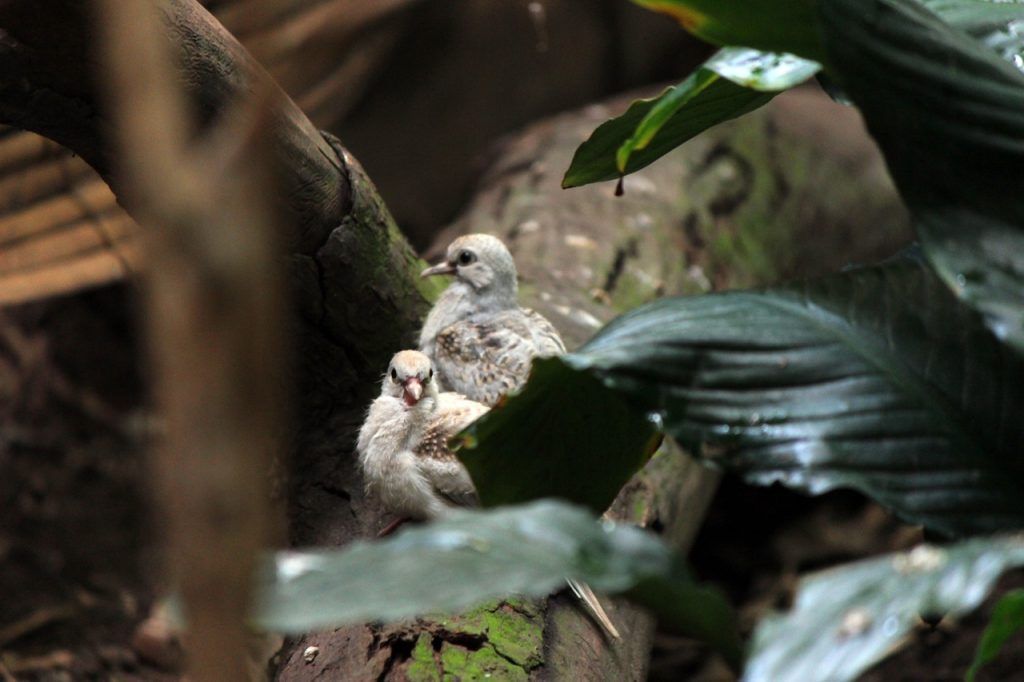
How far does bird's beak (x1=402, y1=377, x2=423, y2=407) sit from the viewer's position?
305cm

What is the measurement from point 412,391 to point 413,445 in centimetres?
16

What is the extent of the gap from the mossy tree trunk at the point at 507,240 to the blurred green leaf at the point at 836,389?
27.2 inches

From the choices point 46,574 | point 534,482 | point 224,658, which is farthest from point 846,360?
point 46,574

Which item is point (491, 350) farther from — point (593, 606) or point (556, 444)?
point (556, 444)

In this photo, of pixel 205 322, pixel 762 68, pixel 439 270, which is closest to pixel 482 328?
pixel 439 270

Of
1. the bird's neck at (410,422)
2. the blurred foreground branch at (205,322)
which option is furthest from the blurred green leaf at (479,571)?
the bird's neck at (410,422)

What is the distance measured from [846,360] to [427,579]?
3.13 ft

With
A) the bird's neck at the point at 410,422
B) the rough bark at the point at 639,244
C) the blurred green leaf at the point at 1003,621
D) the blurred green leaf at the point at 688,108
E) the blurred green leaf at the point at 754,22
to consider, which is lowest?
the rough bark at the point at 639,244

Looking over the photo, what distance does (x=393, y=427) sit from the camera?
3111 millimetres

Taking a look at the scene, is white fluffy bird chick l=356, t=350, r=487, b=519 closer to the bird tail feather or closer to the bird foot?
the bird foot

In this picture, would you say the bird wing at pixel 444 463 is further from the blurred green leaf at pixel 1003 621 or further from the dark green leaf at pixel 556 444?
the blurred green leaf at pixel 1003 621

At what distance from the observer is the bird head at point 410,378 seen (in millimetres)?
3066

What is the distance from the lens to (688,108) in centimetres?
238

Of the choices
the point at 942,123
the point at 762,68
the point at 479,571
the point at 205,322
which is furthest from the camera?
the point at 762,68
